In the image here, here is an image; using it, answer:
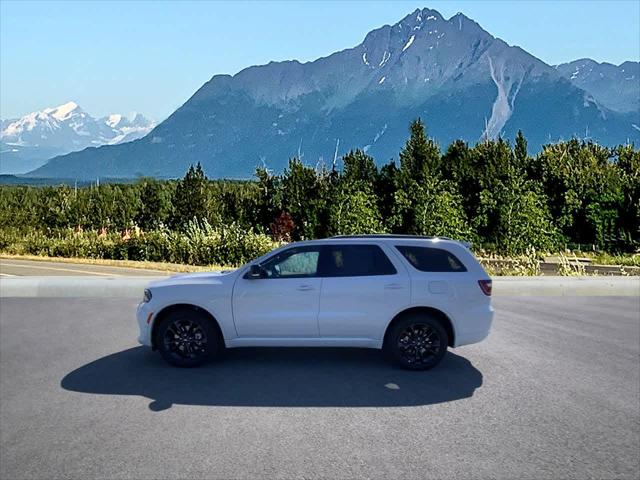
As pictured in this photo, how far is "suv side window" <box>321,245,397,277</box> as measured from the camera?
28.4 ft

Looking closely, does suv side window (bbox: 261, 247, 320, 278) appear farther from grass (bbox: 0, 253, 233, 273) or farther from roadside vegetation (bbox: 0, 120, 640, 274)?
roadside vegetation (bbox: 0, 120, 640, 274)

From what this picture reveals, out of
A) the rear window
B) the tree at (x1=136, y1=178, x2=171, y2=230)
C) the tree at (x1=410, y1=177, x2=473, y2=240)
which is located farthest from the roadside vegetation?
the rear window

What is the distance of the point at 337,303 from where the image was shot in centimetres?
850

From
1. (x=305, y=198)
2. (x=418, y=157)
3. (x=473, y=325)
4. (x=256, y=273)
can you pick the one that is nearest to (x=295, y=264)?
(x=256, y=273)

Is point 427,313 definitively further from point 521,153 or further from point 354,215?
point 521,153

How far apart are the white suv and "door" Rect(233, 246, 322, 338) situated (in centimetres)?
1

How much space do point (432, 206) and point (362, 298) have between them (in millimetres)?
20864

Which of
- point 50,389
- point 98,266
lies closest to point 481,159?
point 98,266

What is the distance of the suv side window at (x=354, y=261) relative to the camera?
28.4 ft

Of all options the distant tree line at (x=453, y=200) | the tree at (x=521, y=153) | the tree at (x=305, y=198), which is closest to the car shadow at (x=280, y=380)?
the distant tree line at (x=453, y=200)

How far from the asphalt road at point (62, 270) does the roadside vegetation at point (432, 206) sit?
1.58 m

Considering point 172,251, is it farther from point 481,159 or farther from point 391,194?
point 481,159

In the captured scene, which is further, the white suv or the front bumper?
the front bumper

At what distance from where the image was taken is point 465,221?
96.6 ft
